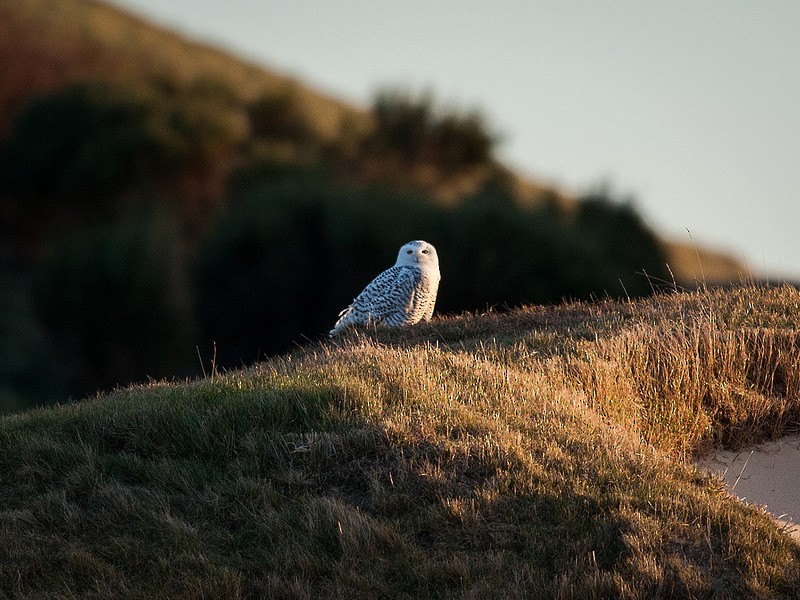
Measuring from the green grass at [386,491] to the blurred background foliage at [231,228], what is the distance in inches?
456

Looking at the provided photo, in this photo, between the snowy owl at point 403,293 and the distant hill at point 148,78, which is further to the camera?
the distant hill at point 148,78

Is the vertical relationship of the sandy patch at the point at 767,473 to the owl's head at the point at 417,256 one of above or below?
below

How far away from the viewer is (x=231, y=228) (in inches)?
889

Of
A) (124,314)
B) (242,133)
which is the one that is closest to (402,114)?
(242,133)

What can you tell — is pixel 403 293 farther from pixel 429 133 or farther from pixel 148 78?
pixel 148 78

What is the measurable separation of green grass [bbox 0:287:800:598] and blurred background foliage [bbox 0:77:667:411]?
38.0 feet

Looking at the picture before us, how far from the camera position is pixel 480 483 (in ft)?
21.0

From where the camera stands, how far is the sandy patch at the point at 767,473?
27.1 ft

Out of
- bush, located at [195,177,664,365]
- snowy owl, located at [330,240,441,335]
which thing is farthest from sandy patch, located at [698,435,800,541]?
bush, located at [195,177,664,365]

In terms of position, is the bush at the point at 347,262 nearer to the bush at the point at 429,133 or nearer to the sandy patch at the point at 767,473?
the bush at the point at 429,133

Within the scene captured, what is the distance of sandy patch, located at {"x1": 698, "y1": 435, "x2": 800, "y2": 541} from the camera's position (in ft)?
27.1

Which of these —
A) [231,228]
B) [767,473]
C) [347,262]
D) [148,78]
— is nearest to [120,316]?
[231,228]

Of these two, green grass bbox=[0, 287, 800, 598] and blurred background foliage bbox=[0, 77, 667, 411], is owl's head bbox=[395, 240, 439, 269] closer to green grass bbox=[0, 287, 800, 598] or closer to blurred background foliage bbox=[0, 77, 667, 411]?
green grass bbox=[0, 287, 800, 598]

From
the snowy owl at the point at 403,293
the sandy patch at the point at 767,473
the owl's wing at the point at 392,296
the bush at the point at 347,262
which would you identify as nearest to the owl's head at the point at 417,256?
the snowy owl at the point at 403,293
